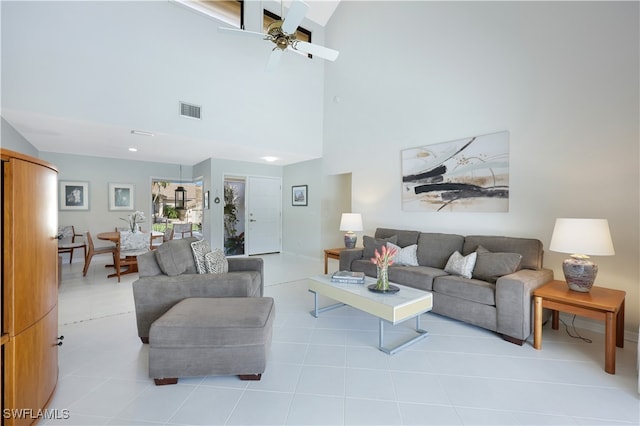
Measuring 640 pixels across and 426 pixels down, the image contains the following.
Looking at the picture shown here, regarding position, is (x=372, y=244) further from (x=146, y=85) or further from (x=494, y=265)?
(x=146, y=85)

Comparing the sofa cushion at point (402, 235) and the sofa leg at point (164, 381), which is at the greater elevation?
the sofa cushion at point (402, 235)

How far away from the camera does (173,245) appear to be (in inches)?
106

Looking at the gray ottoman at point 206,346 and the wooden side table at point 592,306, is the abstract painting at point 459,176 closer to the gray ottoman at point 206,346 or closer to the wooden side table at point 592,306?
the wooden side table at point 592,306

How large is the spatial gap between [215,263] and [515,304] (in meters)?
2.76

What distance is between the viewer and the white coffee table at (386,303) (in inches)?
89.2

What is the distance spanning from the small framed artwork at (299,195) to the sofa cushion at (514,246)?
12.5 feet

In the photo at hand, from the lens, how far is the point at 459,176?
388 cm

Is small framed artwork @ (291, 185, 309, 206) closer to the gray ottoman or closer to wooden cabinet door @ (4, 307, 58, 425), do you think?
the gray ottoman

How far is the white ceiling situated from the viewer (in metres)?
3.37

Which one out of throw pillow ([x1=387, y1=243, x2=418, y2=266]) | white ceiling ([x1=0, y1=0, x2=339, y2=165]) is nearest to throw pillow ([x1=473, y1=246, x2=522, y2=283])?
throw pillow ([x1=387, y1=243, x2=418, y2=266])

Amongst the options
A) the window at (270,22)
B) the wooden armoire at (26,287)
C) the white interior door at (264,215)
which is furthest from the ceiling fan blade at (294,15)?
the white interior door at (264,215)

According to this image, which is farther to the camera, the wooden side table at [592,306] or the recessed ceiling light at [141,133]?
the recessed ceiling light at [141,133]

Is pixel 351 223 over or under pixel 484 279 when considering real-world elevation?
over

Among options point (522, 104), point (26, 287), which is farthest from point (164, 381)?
point (522, 104)
